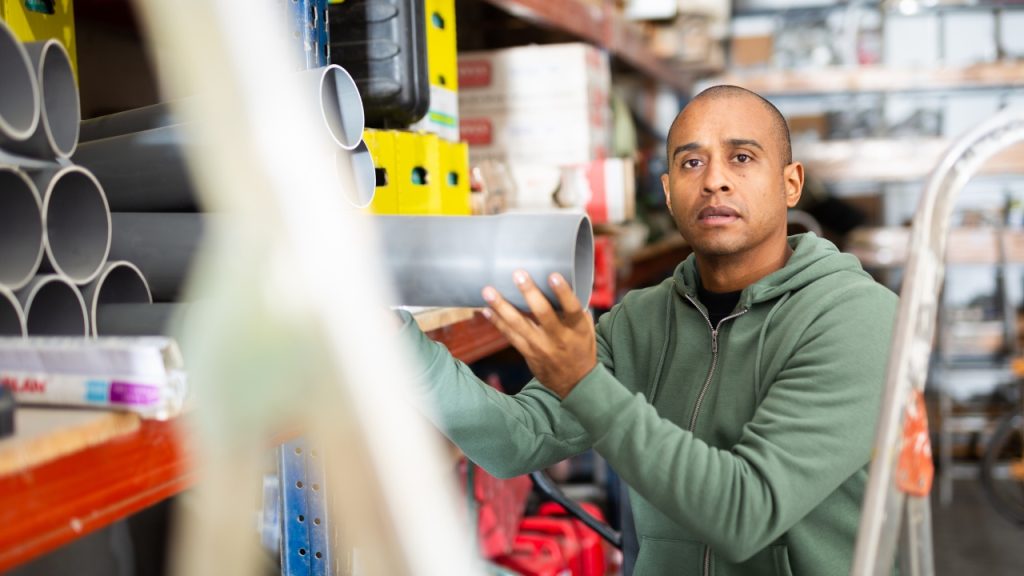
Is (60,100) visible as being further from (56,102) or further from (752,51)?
(752,51)

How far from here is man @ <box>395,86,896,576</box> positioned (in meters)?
1.14

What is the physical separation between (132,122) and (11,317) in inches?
15.7

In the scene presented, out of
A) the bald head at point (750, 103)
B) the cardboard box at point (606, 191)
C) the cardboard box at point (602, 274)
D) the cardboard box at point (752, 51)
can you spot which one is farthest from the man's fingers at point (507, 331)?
the cardboard box at point (752, 51)

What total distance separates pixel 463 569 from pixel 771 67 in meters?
6.25

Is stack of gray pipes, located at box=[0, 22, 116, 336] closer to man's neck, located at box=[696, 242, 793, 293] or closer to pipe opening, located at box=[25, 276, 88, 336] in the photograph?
pipe opening, located at box=[25, 276, 88, 336]

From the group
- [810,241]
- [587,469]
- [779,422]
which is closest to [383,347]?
[779,422]

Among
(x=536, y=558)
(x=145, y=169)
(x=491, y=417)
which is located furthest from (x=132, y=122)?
(x=536, y=558)

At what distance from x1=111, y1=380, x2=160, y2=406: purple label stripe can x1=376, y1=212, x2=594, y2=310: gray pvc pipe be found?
0.22 meters

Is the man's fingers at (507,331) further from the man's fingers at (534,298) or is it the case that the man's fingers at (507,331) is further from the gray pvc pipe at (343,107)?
the gray pvc pipe at (343,107)

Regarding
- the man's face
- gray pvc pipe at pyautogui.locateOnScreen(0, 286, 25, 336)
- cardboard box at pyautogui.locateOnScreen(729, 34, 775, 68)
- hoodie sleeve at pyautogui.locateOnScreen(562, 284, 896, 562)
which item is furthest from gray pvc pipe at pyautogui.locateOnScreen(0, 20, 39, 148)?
cardboard box at pyautogui.locateOnScreen(729, 34, 775, 68)

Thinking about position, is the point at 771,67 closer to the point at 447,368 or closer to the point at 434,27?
the point at 434,27

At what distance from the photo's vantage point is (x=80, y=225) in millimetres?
850

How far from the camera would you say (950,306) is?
6.08 m

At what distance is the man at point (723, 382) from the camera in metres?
1.14
